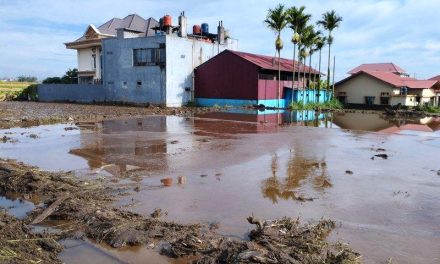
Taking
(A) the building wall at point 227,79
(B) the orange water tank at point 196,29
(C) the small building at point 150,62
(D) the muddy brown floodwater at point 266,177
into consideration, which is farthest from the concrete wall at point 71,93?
(D) the muddy brown floodwater at point 266,177

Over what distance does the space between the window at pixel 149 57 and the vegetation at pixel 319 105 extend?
527 inches

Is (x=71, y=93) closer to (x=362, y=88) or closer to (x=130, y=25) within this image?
(x=130, y=25)

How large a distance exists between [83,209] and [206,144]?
8827mm

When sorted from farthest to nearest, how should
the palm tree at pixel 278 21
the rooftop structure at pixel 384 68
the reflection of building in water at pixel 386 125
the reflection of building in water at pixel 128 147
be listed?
the rooftop structure at pixel 384 68
the palm tree at pixel 278 21
the reflection of building in water at pixel 386 125
the reflection of building in water at pixel 128 147

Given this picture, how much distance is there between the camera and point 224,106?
37312mm

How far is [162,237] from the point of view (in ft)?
20.1

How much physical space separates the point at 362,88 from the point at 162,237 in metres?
42.1

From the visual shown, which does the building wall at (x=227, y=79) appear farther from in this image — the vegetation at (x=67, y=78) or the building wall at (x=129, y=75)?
the vegetation at (x=67, y=78)

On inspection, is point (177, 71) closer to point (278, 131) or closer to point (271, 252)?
point (278, 131)

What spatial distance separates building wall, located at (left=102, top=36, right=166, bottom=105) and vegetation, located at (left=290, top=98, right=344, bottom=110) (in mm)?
12839

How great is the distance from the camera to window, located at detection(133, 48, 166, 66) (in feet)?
120

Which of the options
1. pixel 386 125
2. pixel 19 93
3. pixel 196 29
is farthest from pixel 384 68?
pixel 19 93

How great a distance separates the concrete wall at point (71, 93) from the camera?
137 feet

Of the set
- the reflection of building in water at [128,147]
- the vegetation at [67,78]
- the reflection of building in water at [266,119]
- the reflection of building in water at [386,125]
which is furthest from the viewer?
the vegetation at [67,78]
